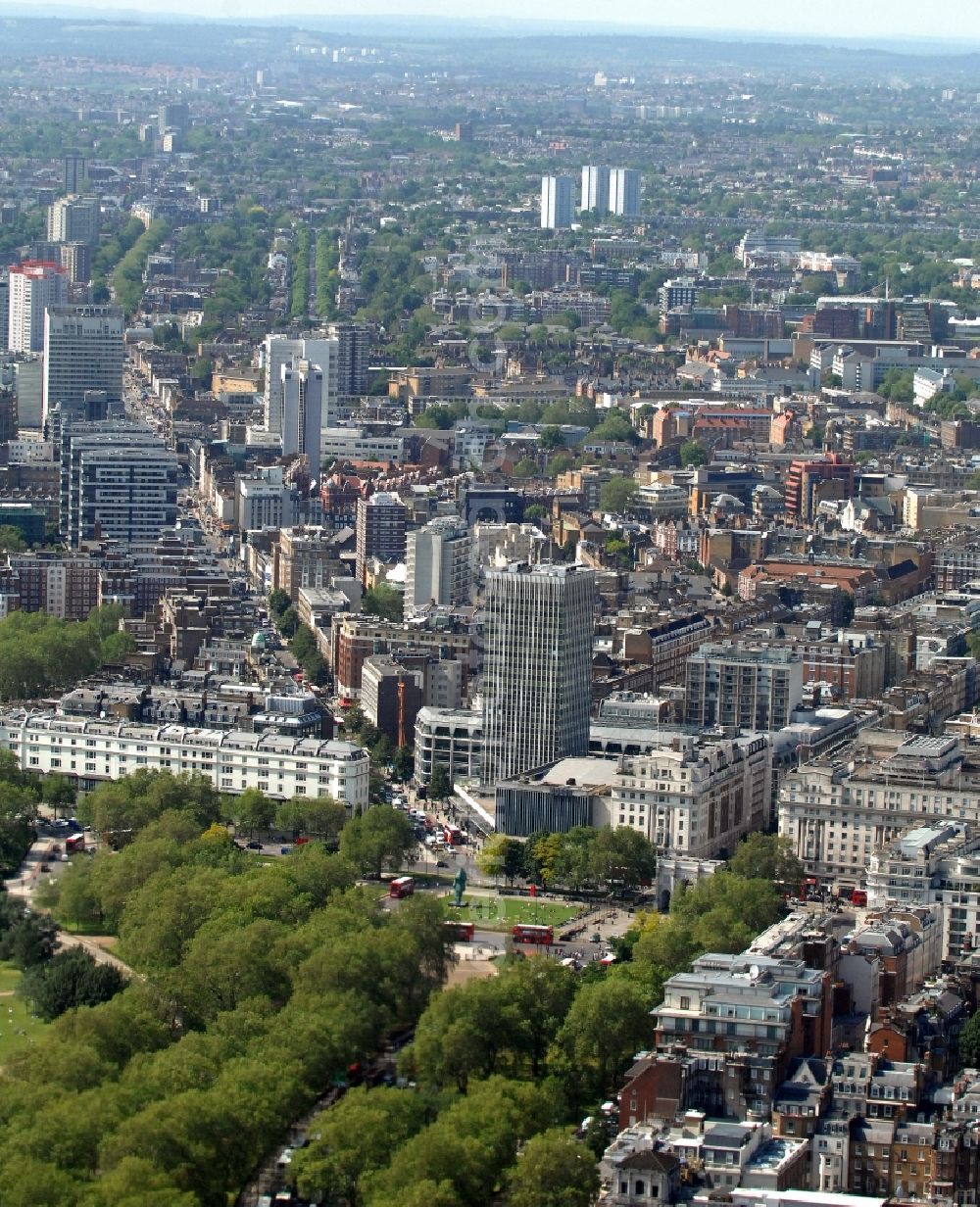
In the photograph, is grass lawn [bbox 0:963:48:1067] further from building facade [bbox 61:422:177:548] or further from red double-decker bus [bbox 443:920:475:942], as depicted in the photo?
building facade [bbox 61:422:177:548]

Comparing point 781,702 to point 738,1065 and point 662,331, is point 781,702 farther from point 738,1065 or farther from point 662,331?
point 662,331

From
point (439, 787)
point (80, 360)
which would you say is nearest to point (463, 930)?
point (439, 787)

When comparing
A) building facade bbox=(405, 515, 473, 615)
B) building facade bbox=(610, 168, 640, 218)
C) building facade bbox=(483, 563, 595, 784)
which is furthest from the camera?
building facade bbox=(610, 168, 640, 218)

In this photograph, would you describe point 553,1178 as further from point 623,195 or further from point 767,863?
point 623,195

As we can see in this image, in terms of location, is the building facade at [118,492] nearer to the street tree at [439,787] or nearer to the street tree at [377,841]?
the street tree at [439,787]

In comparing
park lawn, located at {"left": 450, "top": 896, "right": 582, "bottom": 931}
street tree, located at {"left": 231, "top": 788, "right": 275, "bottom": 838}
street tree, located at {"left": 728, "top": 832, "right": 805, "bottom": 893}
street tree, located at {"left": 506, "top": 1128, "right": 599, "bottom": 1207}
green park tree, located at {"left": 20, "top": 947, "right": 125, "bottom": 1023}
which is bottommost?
park lawn, located at {"left": 450, "top": 896, "right": 582, "bottom": 931}

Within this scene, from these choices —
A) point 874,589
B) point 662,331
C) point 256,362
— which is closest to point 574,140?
point 662,331

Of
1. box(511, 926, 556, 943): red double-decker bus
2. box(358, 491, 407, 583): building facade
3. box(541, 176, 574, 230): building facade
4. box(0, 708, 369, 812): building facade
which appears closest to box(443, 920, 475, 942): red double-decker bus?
box(511, 926, 556, 943): red double-decker bus
